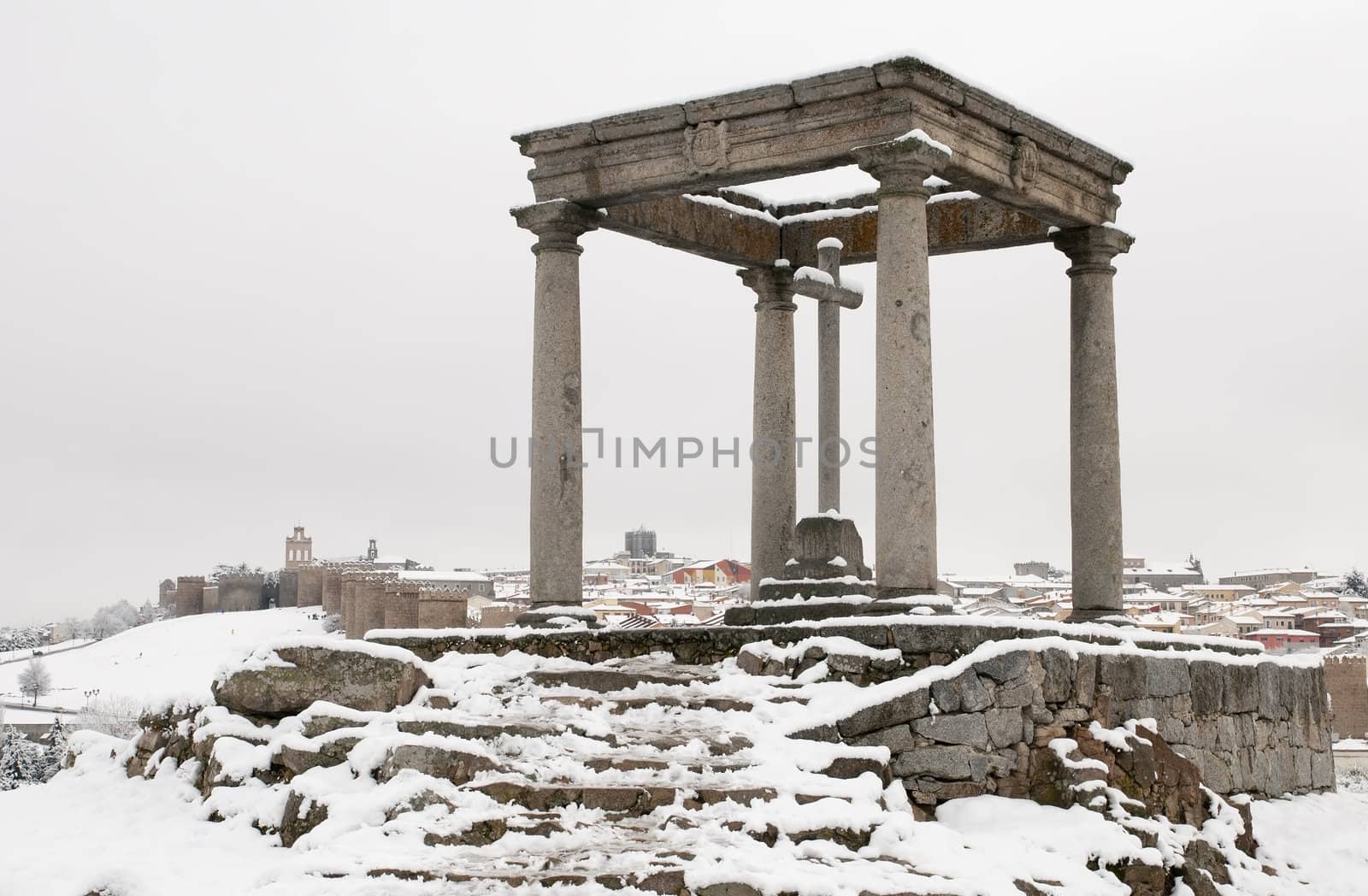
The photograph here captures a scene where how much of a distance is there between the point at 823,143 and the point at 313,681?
7.46m

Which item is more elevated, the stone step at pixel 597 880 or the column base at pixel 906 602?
the column base at pixel 906 602

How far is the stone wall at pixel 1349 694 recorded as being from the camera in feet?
156

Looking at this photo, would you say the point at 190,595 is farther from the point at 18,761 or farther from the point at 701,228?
the point at 701,228

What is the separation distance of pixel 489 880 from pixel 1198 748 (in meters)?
8.46

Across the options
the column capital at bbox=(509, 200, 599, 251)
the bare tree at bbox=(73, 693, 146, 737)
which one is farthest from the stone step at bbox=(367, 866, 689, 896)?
the bare tree at bbox=(73, 693, 146, 737)

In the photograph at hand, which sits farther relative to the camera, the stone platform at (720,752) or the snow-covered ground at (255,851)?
the stone platform at (720,752)

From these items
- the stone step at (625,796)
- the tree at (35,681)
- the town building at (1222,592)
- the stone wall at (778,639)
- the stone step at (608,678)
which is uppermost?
the stone wall at (778,639)

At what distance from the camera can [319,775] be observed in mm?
12711

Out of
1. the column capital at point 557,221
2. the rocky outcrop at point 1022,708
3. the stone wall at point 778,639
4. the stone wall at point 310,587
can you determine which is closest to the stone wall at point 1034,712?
the rocky outcrop at point 1022,708

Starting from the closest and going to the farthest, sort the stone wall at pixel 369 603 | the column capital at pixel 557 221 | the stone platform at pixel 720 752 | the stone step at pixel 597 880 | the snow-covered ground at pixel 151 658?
the stone step at pixel 597 880 → the stone platform at pixel 720 752 → the column capital at pixel 557 221 → the stone wall at pixel 369 603 → the snow-covered ground at pixel 151 658

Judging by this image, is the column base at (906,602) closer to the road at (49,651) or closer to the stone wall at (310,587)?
the stone wall at (310,587)

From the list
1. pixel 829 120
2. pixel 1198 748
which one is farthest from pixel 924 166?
pixel 1198 748

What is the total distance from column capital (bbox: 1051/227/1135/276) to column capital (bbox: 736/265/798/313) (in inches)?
146

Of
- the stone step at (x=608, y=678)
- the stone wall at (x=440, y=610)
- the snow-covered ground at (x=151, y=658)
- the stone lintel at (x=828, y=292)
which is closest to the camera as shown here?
the stone step at (x=608, y=678)
